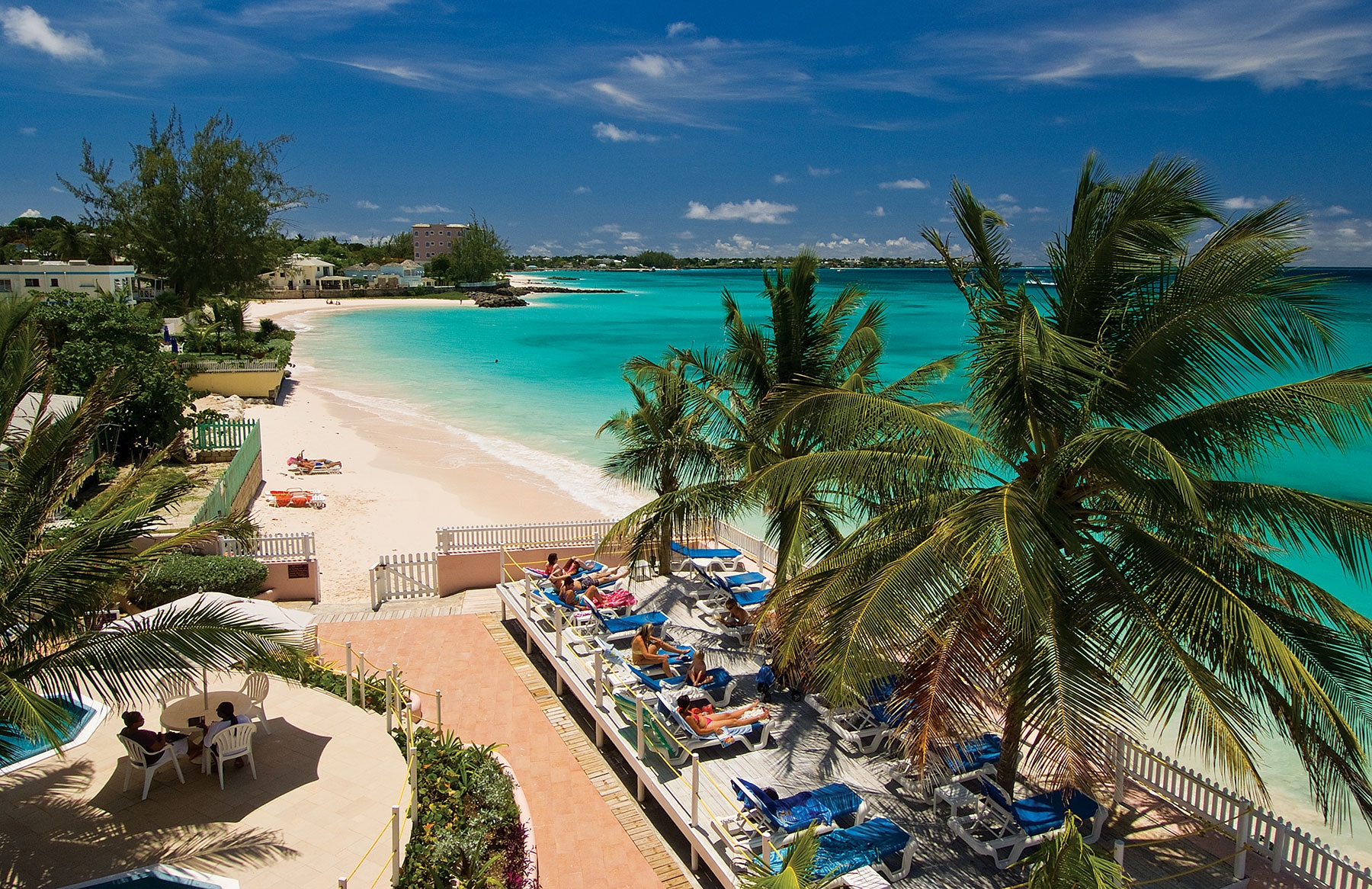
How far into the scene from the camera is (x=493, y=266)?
143375 mm

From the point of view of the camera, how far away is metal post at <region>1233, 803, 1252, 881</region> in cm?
703

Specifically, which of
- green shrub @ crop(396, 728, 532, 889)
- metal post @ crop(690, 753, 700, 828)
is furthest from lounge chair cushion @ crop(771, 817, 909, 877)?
green shrub @ crop(396, 728, 532, 889)

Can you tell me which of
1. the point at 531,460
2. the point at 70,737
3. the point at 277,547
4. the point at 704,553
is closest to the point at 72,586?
the point at 70,737

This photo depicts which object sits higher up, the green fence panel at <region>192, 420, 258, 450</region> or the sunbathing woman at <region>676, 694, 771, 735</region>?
the green fence panel at <region>192, 420, 258, 450</region>

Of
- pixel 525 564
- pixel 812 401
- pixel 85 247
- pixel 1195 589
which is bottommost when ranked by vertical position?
pixel 525 564

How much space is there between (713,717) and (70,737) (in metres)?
6.57

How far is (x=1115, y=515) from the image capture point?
629 cm

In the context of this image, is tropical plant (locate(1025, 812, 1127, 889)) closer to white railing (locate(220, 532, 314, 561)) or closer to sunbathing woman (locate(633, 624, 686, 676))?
sunbathing woman (locate(633, 624, 686, 676))

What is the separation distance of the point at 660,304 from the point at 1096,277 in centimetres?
13738

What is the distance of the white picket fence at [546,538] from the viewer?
570 inches

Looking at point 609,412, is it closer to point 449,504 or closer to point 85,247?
point 449,504

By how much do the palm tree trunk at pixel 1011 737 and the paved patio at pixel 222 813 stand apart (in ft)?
16.8

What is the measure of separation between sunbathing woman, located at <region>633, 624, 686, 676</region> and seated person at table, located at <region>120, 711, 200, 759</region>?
4.76 m

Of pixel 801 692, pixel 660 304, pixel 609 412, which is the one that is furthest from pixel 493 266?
pixel 801 692
